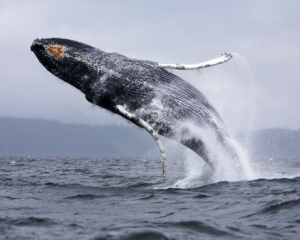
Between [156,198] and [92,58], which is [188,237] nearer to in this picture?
[156,198]

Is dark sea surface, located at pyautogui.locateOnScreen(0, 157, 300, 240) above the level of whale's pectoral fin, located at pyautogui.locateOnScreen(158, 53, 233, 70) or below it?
below

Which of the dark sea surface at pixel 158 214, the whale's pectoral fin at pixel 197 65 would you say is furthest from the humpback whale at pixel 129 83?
the dark sea surface at pixel 158 214

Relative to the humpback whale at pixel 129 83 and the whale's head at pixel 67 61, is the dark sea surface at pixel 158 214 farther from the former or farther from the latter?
the whale's head at pixel 67 61

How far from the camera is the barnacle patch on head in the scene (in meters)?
7.33

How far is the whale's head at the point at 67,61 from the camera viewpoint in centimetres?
733

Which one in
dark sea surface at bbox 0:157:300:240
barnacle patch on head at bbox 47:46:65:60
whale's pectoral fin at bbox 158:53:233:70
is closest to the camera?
dark sea surface at bbox 0:157:300:240

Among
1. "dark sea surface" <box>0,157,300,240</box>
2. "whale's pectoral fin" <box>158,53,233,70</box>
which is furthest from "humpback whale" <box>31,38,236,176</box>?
"dark sea surface" <box>0,157,300,240</box>

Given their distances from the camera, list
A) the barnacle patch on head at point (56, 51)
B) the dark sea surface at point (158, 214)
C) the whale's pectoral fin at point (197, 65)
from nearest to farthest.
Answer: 1. the dark sea surface at point (158, 214)
2. the barnacle patch on head at point (56, 51)
3. the whale's pectoral fin at point (197, 65)

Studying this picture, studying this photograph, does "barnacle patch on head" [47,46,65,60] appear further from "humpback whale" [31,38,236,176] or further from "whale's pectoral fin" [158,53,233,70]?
"whale's pectoral fin" [158,53,233,70]

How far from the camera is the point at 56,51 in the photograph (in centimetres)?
737

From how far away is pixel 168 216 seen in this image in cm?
538

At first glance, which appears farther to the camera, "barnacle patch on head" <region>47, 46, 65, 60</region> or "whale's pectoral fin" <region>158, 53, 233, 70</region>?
"whale's pectoral fin" <region>158, 53, 233, 70</region>

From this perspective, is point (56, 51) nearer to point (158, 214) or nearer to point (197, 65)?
point (197, 65)

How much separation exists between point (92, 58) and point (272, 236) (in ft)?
→ 17.0
